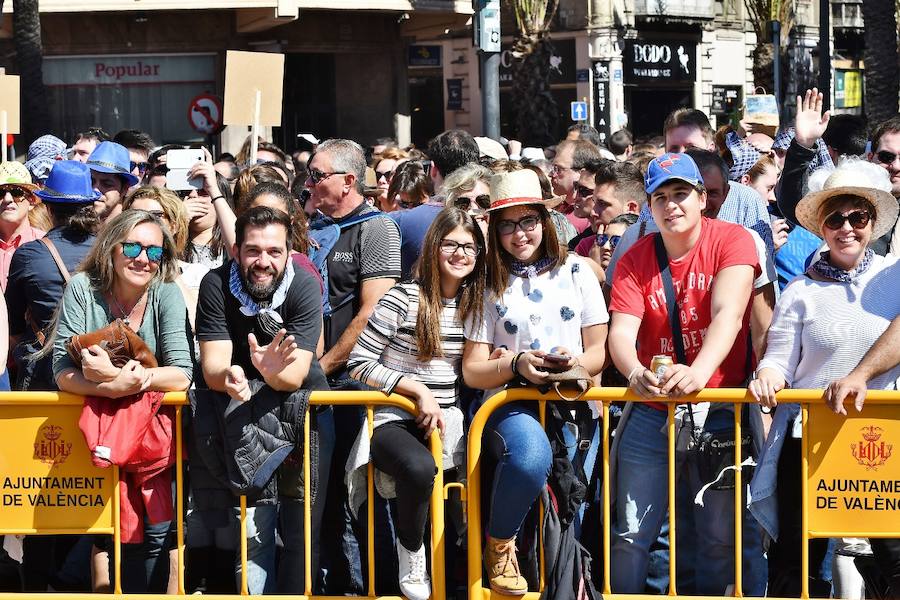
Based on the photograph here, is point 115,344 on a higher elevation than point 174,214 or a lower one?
lower

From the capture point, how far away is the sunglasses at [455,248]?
5.25 metres

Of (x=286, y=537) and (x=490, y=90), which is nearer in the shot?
(x=286, y=537)

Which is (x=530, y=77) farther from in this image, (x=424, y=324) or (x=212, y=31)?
(x=424, y=324)

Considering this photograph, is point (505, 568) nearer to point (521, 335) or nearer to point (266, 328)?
point (521, 335)

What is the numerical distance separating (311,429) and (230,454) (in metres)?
0.35

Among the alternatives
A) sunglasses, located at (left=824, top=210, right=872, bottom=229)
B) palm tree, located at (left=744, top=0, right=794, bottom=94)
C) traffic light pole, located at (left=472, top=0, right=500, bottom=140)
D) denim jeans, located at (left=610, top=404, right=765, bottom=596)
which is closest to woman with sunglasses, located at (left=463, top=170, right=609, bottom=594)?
denim jeans, located at (left=610, top=404, right=765, bottom=596)

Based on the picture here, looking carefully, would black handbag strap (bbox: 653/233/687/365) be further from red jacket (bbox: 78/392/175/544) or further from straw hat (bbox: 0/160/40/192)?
straw hat (bbox: 0/160/40/192)

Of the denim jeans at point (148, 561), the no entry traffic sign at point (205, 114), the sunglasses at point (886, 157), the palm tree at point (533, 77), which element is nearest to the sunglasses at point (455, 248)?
the denim jeans at point (148, 561)

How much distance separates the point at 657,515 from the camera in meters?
5.12

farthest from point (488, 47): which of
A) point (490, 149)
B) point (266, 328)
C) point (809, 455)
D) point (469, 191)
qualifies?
point (809, 455)

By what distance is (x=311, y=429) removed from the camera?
201 inches

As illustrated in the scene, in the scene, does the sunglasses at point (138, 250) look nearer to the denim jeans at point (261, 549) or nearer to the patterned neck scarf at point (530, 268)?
the denim jeans at point (261, 549)

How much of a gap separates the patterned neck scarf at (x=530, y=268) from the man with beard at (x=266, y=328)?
0.83 m

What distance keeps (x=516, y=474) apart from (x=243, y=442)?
43.1 inches
